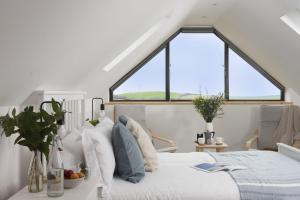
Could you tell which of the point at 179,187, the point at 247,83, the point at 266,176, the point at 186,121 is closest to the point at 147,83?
the point at 186,121

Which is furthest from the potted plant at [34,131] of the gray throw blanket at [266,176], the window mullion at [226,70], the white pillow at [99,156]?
the window mullion at [226,70]

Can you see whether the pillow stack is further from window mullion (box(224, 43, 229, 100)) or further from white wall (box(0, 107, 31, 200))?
window mullion (box(224, 43, 229, 100))

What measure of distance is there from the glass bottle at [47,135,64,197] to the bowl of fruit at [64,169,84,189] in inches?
2.9

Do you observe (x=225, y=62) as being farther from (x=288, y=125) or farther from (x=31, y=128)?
(x=31, y=128)

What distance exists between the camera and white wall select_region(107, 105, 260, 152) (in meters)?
5.87

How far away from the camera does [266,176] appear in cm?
262

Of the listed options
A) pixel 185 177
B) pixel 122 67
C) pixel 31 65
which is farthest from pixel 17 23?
pixel 122 67

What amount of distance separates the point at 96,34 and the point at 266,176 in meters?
1.61

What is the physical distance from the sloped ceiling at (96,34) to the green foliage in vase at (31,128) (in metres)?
0.16

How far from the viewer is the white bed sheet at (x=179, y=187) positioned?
92.3 inches

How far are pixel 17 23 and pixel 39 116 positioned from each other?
0.57 metres

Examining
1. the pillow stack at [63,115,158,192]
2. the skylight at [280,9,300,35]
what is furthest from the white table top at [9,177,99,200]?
the skylight at [280,9,300,35]

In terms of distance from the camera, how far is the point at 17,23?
136 centimetres

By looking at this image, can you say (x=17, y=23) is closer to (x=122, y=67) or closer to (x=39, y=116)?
(x=39, y=116)
